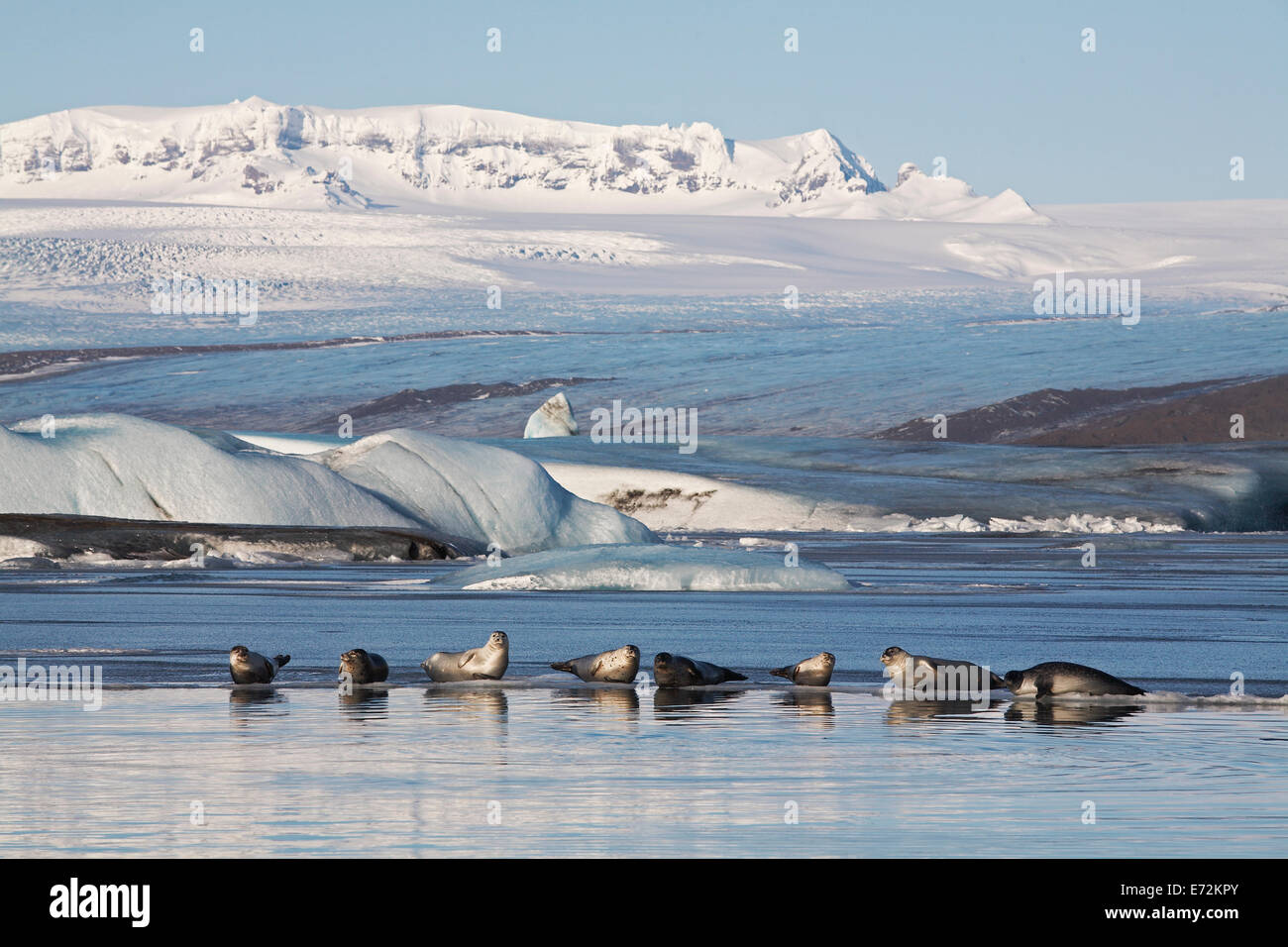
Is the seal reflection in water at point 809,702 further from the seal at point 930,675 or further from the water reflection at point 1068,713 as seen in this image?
the water reflection at point 1068,713

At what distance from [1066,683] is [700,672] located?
71.5 inches

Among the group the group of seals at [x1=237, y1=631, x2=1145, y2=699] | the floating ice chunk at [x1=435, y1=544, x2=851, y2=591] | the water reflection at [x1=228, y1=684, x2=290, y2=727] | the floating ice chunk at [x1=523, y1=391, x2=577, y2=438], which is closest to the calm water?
the water reflection at [x1=228, y1=684, x2=290, y2=727]

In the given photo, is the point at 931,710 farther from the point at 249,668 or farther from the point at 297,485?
the point at 297,485

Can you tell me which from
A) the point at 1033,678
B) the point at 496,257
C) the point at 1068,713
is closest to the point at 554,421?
the point at 1033,678

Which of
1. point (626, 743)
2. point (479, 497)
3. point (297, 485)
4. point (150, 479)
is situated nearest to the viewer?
point (626, 743)

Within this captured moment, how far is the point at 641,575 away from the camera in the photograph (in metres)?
17.1

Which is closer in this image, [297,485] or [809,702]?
[809,702]

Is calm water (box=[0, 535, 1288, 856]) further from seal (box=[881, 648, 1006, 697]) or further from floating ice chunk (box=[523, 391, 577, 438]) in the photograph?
floating ice chunk (box=[523, 391, 577, 438])

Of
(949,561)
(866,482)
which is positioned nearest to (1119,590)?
(949,561)

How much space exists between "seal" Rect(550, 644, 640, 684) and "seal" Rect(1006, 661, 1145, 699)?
1.94m

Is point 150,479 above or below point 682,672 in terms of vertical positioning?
above

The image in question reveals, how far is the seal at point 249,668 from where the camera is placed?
9320 millimetres

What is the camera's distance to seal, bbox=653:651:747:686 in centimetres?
958
